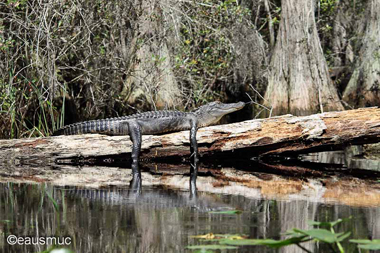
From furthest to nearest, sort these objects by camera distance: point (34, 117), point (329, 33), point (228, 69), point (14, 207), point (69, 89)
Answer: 1. point (329, 33)
2. point (228, 69)
3. point (69, 89)
4. point (34, 117)
5. point (14, 207)

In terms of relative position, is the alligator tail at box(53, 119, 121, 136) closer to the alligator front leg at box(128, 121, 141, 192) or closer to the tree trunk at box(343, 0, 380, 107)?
the alligator front leg at box(128, 121, 141, 192)

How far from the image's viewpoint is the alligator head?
8.90m

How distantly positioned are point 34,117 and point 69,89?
1869 millimetres

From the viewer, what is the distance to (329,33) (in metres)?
22.3

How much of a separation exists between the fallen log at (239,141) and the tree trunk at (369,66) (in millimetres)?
9446

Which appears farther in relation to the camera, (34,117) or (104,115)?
(104,115)

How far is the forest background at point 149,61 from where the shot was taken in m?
9.83

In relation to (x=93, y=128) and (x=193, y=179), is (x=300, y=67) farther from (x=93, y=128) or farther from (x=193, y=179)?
(x=193, y=179)

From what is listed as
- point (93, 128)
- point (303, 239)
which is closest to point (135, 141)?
point (93, 128)

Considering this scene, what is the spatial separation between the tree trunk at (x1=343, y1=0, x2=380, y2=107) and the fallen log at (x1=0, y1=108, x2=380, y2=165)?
31.0ft

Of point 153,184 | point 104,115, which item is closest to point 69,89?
point 104,115

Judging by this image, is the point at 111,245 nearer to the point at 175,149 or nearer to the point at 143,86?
the point at 175,149

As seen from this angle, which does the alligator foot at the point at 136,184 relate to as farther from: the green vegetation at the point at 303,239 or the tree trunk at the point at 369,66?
the tree trunk at the point at 369,66

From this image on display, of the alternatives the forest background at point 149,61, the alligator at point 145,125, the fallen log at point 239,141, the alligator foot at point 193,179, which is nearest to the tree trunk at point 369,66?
the forest background at point 149,61
